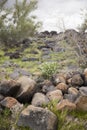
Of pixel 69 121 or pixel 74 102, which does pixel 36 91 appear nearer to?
pixel 74 102

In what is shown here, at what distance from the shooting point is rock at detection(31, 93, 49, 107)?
382 inches

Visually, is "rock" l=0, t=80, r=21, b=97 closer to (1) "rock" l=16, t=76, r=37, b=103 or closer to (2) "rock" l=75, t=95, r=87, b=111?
(1) "rock" l=16, t=76, r=37, b=103

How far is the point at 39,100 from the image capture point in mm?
9859

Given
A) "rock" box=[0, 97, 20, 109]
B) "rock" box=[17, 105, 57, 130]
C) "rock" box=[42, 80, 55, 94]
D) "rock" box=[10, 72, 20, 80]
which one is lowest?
"rock" box=[17, 105, 57, 130]

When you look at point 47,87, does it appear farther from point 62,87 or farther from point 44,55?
point 44,55

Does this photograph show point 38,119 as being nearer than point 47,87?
Yes

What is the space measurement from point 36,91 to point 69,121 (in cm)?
211

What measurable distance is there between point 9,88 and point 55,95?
51.1 inches

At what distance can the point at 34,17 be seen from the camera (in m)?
28.9

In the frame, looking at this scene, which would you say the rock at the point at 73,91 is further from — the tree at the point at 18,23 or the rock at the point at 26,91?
the tree at the point at 18,23

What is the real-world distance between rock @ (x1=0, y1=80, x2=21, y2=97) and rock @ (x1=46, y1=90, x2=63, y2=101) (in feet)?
2.98

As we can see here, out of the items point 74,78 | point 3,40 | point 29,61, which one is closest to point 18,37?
point 3,40

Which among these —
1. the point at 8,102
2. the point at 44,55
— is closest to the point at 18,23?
the point at 44,55

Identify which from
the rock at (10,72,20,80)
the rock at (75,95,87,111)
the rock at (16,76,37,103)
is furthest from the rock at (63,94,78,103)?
the rock at (10,72,20,80)
